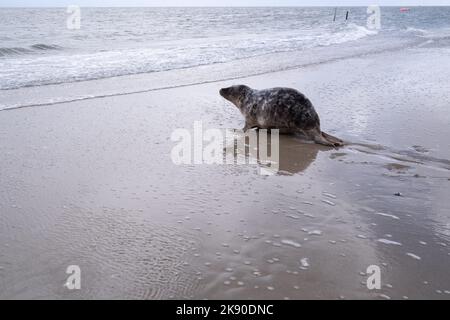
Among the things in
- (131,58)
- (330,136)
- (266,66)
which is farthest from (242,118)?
(131,58)

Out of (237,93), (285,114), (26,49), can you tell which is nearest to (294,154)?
(285,114)

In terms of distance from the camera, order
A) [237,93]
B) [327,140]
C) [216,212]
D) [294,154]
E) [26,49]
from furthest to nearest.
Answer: [26,49], [237,93], [327,140], [294,154], [216,212]

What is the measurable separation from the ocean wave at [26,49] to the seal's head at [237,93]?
34.6ft

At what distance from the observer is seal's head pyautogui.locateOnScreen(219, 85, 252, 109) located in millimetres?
7117

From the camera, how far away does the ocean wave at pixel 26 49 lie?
15.1 metres

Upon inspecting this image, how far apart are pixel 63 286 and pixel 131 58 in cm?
1241

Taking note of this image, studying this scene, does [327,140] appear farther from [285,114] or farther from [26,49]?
[26,49]

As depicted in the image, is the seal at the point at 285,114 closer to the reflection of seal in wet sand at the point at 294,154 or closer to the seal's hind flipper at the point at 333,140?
the seal's hind flipper at the point at 333,140

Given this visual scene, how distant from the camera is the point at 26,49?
52.6ft

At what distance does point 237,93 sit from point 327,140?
6.41ft

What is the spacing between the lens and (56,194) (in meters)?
4.13

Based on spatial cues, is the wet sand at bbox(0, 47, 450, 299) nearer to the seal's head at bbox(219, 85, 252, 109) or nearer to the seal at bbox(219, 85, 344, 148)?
the seal at bbox(219, 85, 344, 148)

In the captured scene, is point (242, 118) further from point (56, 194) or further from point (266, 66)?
point (266, 66)

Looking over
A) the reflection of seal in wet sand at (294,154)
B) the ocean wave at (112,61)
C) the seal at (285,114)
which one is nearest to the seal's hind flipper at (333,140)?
the seal at (285,114)
